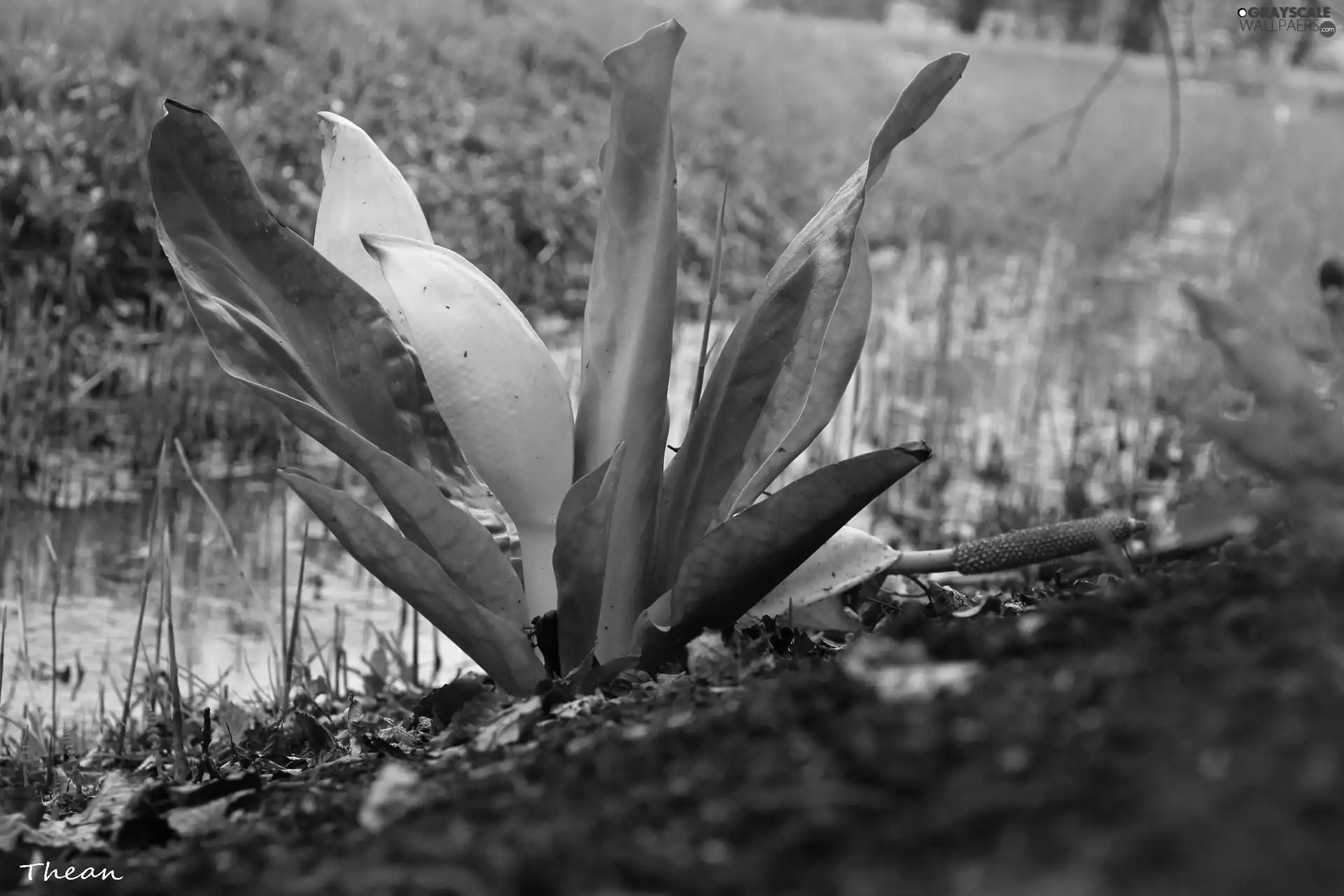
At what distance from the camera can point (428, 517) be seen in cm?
105

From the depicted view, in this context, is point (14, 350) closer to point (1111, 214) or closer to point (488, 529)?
point (488, 529)

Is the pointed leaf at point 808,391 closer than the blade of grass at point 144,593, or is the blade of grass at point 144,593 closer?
the pointed leaf at point 808,391

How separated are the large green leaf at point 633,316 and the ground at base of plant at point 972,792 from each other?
1.49 ft

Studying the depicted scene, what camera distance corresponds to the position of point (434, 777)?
2.49 feet

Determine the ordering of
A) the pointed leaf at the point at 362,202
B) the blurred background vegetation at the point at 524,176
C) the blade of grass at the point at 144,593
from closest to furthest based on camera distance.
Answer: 1. the pointed leaf at the point at 362,202
2. the blade of grass at the point at 144,593
3. the blurred background vegetation at the point at 524,176

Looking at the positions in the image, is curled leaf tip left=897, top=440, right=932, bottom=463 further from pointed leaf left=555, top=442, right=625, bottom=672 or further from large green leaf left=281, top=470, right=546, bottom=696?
large green leaf left=281, top=470, right=546, bottom=696

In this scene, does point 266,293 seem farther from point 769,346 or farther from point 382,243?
point 769,346

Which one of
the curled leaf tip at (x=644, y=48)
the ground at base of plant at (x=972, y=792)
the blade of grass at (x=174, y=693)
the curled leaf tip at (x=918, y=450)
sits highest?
the curled leaf tip at (x=644, y=48)

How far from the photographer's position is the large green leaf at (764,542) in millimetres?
1022

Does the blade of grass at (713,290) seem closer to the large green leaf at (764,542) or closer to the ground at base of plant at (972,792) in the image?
the large green leaf at (764,542)

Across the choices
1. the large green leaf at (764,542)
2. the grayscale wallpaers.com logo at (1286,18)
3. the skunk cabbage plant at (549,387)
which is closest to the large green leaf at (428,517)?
the skunk cabbage plant at (549,387)

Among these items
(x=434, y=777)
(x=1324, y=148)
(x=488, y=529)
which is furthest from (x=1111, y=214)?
(x=434, y=777)

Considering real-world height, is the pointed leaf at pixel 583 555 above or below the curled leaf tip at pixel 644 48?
below

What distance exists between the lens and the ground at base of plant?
1.31 ft
